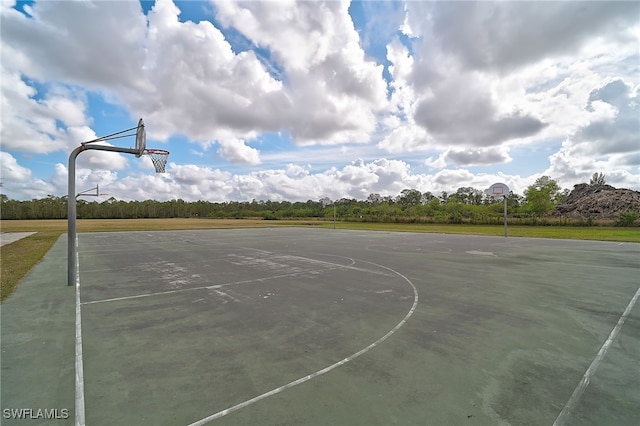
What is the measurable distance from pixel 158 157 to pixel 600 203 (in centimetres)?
9697

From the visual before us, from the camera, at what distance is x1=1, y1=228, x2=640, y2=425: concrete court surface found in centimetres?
308

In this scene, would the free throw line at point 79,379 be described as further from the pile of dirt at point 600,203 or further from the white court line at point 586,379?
the pile of dirt at point 600,203

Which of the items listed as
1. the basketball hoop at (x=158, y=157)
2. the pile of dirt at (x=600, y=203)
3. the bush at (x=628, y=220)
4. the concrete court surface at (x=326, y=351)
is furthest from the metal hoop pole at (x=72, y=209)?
the pile of dirt at (x=600, y=203)

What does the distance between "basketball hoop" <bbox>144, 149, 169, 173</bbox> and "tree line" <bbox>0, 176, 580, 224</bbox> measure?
3886 centimetres

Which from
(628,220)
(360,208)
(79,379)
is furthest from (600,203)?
(79,379)

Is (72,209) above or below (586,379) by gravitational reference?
above

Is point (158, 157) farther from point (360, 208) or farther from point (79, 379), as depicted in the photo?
point (360, 208)

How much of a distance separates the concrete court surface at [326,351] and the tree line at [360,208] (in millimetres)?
42594

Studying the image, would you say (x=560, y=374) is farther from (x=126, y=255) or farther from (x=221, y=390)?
(x=126, y=255)

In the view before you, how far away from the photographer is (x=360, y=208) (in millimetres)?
92938

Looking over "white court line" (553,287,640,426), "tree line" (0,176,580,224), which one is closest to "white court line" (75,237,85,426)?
"white court line" (553,287,640,426)

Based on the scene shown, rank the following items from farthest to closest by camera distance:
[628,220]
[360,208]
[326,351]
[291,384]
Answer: [360,208] < [628,220] < [326,351] < [291,384]

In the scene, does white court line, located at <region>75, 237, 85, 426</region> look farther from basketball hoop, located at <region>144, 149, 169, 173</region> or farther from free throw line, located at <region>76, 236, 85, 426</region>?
basketball hoop, located at <region>144, 149, 169, 173</region>

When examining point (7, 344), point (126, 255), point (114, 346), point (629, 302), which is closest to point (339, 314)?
point (114, 346)
